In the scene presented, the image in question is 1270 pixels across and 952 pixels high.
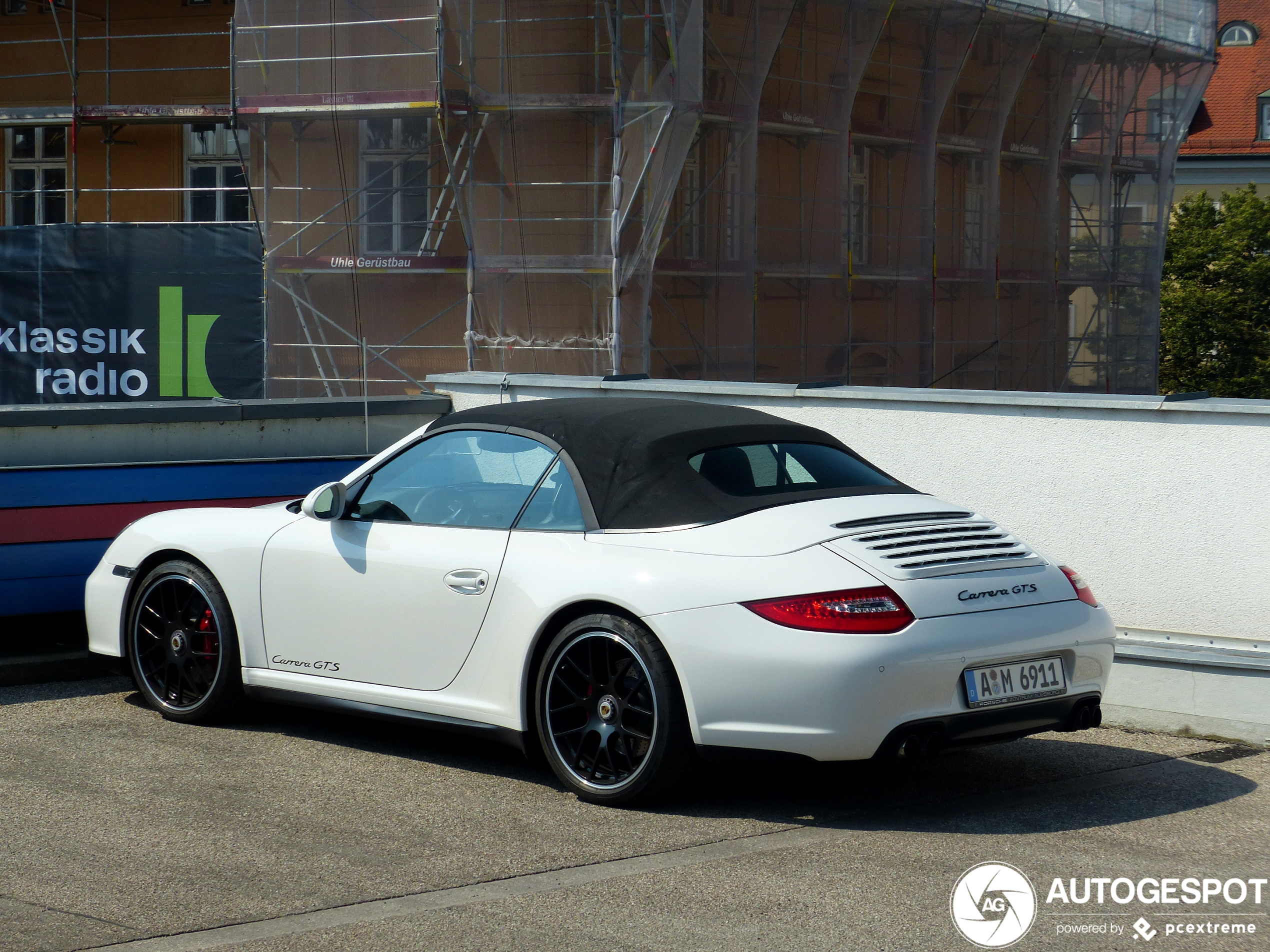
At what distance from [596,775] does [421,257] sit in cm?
1239

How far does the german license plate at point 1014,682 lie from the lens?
4703 millimetres

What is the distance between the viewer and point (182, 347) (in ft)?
60.9

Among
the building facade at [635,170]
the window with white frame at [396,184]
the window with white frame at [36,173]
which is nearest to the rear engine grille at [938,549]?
the building facade at [635,170]

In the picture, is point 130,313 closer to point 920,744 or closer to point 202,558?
point 202,558

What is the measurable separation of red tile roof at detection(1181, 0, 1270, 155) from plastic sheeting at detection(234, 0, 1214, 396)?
4091 cm

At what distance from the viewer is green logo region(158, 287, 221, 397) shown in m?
18.4

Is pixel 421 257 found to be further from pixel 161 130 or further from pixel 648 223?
pixel 161 130

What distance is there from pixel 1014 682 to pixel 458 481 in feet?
7.09

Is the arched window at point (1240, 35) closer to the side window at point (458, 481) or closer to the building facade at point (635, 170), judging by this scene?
the building facade at point (635, 170)

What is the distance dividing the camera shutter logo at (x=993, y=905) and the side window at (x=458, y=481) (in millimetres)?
2083

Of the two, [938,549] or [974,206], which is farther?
[974,206]

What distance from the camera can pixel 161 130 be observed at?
21.5m

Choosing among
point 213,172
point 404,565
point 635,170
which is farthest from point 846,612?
point 213,172

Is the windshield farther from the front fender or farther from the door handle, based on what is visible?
the front fender
